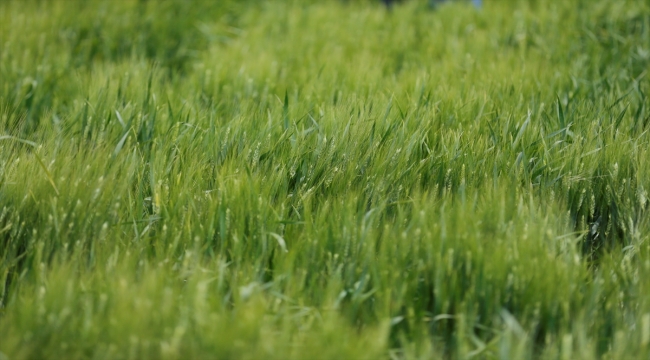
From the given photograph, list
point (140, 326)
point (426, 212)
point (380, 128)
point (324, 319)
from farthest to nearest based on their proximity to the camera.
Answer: point (380, 128), point (426, 212), point (324, 319), point (140, 326)

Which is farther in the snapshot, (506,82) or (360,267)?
(506,82)

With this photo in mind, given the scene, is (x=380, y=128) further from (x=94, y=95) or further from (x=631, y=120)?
(x=94, y=95)

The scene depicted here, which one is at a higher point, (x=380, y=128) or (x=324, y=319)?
(x=380, y=128)

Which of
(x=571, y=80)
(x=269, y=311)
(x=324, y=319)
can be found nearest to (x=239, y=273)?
(x=269, y=311)

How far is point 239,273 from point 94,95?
130cm

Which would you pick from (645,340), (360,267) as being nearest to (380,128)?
(360,267)

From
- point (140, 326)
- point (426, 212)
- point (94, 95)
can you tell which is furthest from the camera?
point (94, 95)

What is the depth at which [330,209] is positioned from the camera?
6.45 ft

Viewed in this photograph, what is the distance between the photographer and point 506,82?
277 cm

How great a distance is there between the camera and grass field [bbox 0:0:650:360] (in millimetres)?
1467

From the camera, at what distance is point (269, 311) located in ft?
5.07

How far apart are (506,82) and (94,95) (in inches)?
61.8

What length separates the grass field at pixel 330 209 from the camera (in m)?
1.47

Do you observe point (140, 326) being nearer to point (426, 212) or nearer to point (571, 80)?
point (426, 212)
